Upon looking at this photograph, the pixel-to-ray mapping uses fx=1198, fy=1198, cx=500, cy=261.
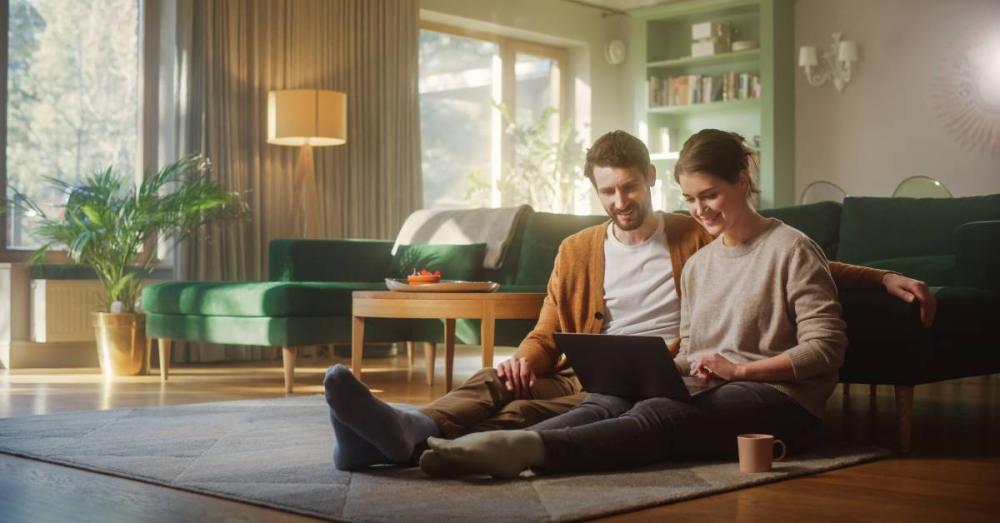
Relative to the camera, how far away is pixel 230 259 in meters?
6.50

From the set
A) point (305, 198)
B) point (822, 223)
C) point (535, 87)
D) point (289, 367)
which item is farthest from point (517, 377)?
point (535, 87)

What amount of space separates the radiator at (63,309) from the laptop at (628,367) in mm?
3815

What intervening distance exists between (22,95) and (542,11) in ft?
12.3

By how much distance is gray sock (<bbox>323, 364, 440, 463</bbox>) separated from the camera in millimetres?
2217

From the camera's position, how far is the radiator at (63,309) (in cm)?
585

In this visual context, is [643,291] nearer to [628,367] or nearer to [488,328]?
[628,367]

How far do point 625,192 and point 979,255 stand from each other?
4.03 feet

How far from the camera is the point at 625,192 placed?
107 inches

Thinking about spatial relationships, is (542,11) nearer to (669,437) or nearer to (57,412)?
(57,412)

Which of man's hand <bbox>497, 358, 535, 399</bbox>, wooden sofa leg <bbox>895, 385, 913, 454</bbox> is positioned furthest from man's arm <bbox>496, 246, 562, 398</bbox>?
wooden sofa leg <bbox>895, 385, 913, 454</bbox>

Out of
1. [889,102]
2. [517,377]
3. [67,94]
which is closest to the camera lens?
[517,377]

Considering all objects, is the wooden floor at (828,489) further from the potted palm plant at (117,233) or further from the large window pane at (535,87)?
the large window pane at (535,87)

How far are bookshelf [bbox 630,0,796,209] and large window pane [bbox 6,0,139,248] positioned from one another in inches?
149

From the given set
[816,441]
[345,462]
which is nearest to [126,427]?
[345,462]
